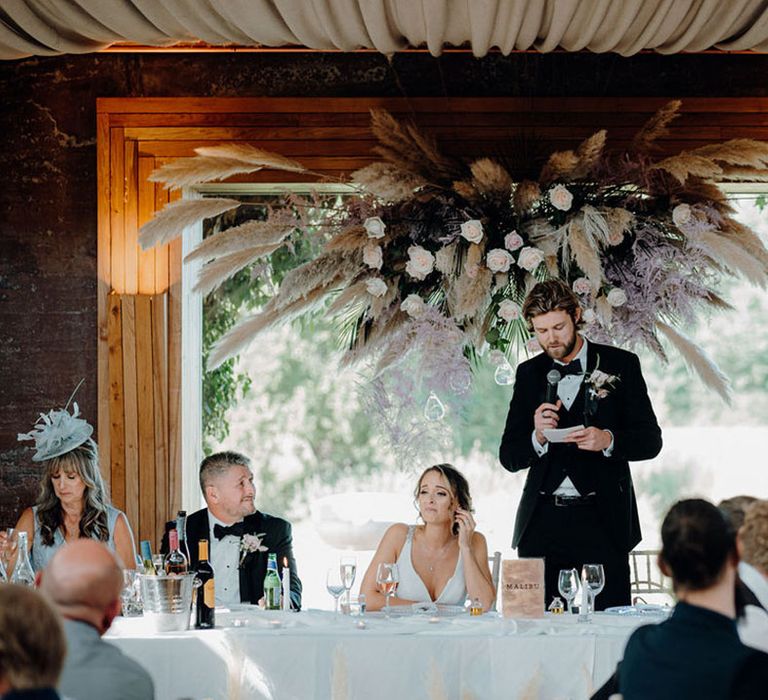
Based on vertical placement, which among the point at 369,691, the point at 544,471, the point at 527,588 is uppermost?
the point at 544,471

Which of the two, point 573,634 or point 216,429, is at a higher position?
point 216,429

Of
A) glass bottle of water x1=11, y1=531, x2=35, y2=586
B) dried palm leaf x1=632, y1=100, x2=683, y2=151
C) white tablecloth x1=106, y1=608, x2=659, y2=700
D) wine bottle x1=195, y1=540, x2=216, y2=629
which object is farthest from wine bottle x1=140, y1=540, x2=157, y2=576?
dried palm leaf x1=632, y1=100, x2=683, y2=151

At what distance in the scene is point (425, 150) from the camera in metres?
5.27

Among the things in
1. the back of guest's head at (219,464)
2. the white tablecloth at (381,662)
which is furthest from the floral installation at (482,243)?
the white tablecloth at (381,662)

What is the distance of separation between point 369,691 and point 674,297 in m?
2.37

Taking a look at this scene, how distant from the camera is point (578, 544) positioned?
471 centimetres

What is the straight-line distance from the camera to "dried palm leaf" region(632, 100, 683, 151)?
5184mm

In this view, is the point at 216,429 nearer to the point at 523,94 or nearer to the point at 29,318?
the point at 29,318

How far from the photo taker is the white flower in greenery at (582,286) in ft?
17.0

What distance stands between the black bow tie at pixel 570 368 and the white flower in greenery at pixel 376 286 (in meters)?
0.83

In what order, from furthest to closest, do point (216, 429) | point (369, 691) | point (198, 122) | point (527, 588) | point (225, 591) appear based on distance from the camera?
point (216, 429) → point (198, 122) → point (225, 591) → point (527, 588) → point (369, 691)

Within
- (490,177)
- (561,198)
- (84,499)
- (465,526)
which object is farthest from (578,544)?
(84,499)

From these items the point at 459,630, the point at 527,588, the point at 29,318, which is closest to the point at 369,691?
the point at 459,630

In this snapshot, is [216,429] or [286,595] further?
[216,429]
